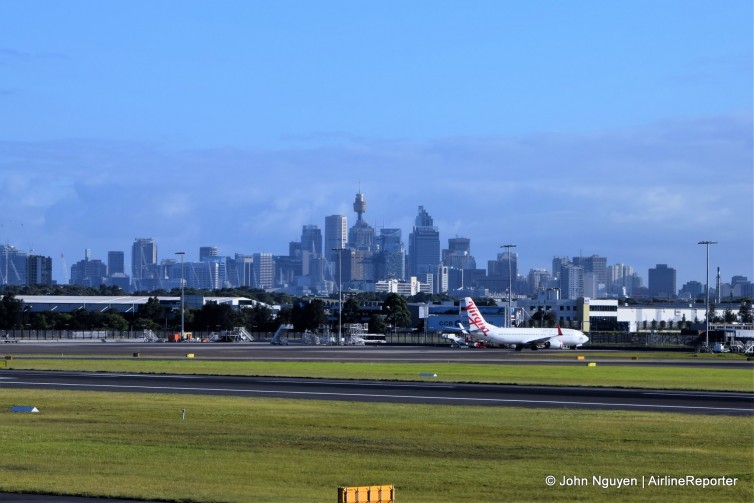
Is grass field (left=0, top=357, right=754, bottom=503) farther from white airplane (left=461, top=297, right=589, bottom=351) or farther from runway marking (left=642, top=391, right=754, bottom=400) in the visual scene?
white airplane (left=461, top=297, right=589, bottom=351)

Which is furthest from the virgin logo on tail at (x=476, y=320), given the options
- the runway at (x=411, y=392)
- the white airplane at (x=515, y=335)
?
the runway at (x=411, y=392)

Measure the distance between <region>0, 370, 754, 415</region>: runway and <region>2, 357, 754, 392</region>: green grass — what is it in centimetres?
537

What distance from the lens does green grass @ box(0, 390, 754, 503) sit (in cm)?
2478

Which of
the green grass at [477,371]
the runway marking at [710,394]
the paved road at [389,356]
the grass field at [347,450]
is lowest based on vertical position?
the paved road at [389,356]

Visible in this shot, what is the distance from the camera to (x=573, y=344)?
5930 inches

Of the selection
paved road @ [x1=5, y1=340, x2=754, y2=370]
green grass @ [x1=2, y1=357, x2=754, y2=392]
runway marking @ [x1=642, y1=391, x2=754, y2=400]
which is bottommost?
paved road @ [x1=5, y1=340, x2=754, y2=370]

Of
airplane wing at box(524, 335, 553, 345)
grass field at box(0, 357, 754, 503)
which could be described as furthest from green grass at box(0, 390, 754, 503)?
airplane wing at box(524, 335, 553, 345)

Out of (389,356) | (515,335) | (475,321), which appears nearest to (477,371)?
(389,356)

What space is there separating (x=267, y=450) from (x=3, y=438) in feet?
27.5

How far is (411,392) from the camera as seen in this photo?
53.4 meters

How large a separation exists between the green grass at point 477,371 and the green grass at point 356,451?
2160 cm

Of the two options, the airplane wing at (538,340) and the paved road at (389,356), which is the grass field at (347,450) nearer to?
the paved road at (389,356)

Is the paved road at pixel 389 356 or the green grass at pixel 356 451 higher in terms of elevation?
the green grass at pixel 356 451

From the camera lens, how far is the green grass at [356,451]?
24.8 meters
